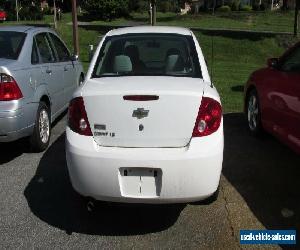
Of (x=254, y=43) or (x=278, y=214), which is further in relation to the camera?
(x=254, y=43)

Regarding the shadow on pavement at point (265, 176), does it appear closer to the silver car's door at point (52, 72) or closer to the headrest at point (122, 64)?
the headrest at point (122, 64)

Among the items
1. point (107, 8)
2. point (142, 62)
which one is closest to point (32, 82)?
point (142, 62)

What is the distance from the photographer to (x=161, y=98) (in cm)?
385

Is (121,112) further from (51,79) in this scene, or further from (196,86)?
(51,79)

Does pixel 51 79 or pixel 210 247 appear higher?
pixel 51 79

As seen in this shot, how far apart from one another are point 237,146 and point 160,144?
9.60 feet

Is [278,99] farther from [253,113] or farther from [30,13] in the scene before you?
[30,13]

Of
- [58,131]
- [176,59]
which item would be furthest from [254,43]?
[176,59]

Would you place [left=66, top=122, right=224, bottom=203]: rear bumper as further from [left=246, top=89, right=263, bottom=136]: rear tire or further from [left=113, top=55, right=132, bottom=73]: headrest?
[left=246, top=89, right=263, bottom=136]: rear tire

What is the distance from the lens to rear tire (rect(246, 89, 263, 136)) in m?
6.87

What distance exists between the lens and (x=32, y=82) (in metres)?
5.95

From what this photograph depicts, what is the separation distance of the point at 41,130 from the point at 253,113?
3096 millimetres

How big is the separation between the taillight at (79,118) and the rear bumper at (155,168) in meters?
0.12

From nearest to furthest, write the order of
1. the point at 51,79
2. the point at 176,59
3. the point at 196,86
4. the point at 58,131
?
1. the point at 196,86
2. the point at 176,59
3. the point at 51,79
4. the point at 58,131
